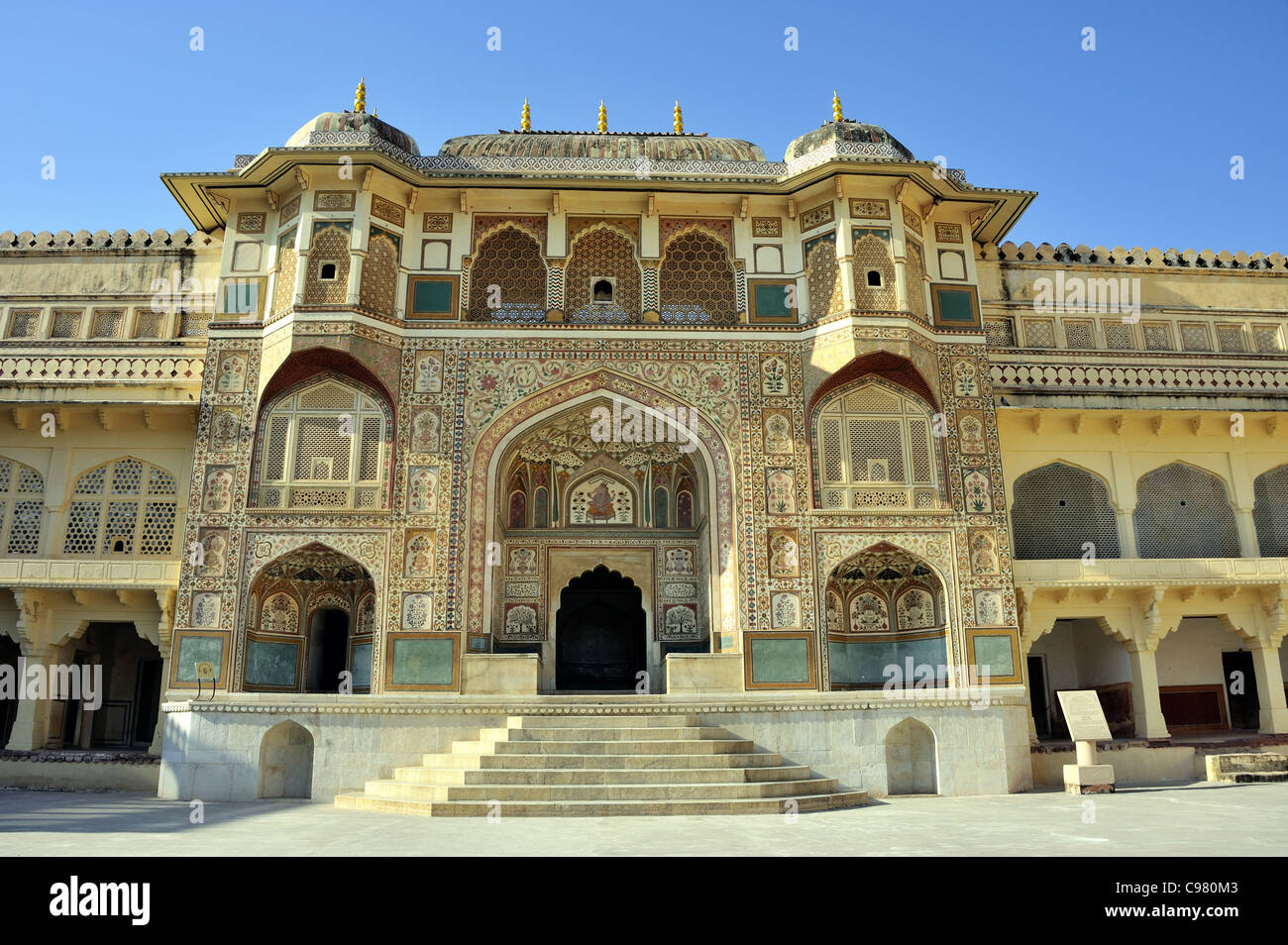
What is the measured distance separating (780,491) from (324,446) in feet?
22.8

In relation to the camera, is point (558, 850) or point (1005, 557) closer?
point (558, 850)

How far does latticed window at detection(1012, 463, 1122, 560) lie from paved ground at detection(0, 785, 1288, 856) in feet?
17.3

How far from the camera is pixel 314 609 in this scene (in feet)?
52.1

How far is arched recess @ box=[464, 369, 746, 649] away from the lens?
14.6 metres

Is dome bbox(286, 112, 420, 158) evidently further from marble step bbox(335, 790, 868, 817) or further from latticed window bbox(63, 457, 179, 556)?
marble step bbox(335, 790, 868, 817)

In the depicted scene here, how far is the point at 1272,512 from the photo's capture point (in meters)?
17.4

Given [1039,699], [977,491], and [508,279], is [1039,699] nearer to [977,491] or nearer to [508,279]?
[977,491]

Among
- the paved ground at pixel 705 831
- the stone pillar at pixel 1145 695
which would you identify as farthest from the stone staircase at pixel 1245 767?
the paved ground at pixel 705 831

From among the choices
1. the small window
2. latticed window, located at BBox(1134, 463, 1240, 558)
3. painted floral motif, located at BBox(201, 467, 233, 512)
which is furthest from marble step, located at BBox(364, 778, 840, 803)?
latticed window, located at BBox(1134, 463, 1240, 558)

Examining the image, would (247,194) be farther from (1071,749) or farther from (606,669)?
(1071,749)

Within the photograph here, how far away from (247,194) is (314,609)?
677 cm

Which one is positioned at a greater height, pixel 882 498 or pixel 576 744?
pixel 882 498

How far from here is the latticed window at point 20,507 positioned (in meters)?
16.1
